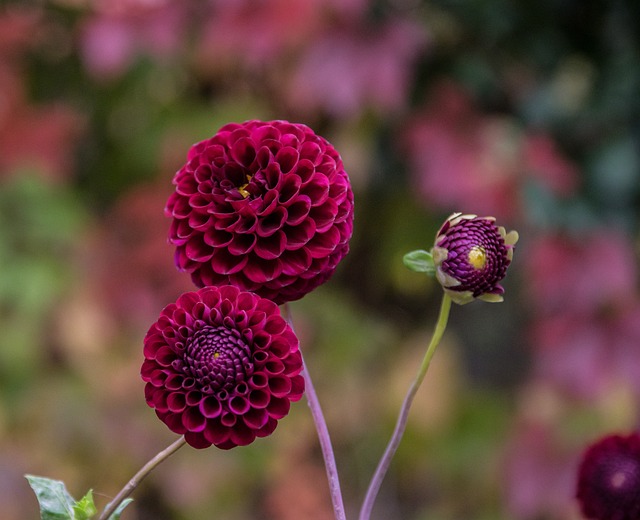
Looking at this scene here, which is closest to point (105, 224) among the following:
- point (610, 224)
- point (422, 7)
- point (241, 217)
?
point (422, 7)

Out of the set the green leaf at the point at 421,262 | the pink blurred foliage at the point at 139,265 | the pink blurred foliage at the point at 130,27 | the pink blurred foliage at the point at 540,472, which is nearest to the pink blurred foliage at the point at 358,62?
the pink blurred foliage at the point at 130,27

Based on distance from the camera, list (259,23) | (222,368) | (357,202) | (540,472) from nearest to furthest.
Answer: (222,368), (259,23), (540,472), (357,202)

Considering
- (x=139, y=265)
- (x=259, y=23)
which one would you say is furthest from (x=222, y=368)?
(x=139, y=265)

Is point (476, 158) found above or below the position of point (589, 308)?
above

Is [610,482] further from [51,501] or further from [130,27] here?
[130,27]

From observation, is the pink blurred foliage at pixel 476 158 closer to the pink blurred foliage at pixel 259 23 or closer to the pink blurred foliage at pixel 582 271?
the pink blurred foliage at pixel 582 271

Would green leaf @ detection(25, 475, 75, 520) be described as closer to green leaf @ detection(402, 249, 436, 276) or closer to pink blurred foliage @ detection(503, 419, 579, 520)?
green leaf @ detection(402, 249, 436, 276)

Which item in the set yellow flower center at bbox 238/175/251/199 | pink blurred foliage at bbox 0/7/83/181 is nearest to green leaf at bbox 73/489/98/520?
yellow flower center at bbox 238/175/251/199
